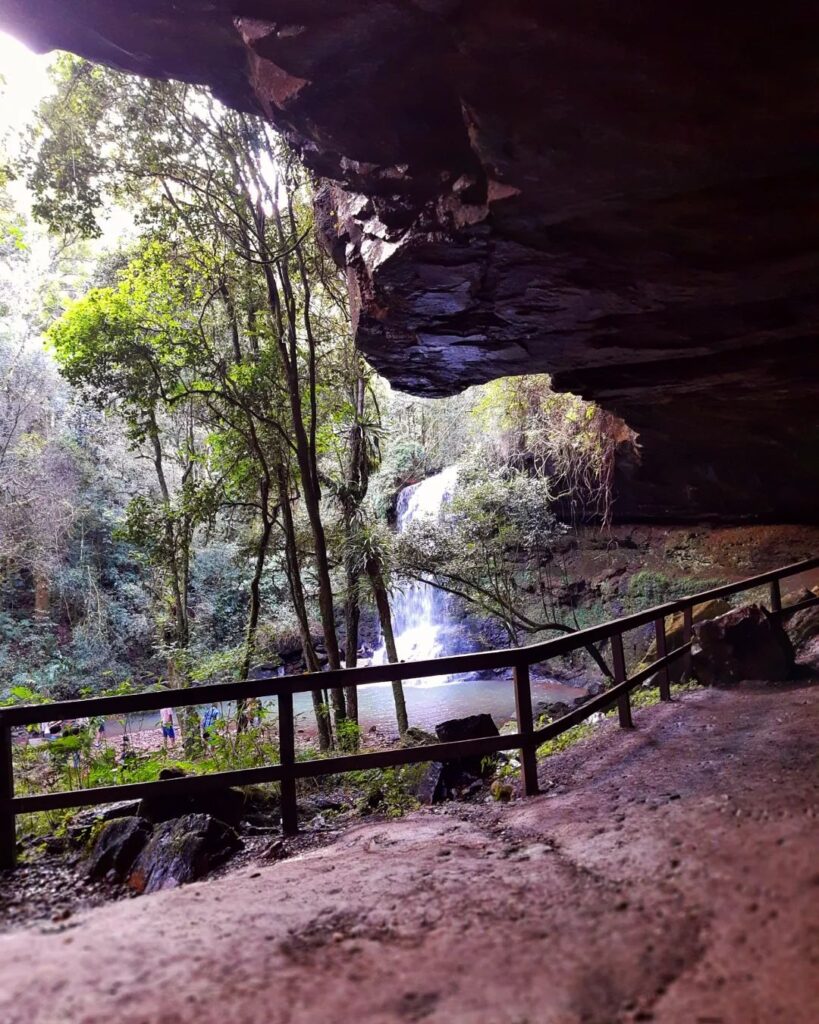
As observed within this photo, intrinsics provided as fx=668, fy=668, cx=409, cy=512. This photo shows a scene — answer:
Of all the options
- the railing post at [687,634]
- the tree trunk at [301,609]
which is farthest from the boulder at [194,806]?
the railing post at [687,634]

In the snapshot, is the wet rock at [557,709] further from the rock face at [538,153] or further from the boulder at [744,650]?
the rock face at [538,153]

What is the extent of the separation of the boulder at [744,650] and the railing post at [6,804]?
23.3 feet

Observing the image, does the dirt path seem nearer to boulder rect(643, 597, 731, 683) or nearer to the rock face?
the rock face

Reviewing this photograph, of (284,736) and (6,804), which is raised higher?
(284,736)

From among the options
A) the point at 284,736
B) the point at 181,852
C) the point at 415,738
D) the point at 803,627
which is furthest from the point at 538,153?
the point at 803,627

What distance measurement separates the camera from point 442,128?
197 inches

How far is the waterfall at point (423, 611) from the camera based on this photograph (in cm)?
1864

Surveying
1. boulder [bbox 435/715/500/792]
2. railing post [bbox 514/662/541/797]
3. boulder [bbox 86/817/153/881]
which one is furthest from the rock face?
boulder [bbox 86/817/153/881]

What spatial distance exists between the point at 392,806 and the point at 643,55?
552 cm

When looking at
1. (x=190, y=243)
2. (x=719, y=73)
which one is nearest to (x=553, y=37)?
(x=719, y=73)

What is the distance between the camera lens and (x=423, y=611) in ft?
63.2

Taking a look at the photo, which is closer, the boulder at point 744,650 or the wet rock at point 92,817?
the wet rock at point 92,817

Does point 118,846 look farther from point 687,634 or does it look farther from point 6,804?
point 687,634

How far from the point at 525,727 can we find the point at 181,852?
7.83 feet
